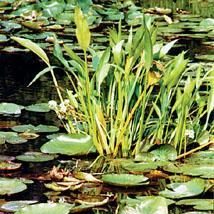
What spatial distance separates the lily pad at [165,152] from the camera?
2061 mm

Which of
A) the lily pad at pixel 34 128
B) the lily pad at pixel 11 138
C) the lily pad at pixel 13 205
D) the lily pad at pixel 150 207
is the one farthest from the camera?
the lily pad at pixel 34 128

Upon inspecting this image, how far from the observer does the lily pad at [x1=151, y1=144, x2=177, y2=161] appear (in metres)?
2.06

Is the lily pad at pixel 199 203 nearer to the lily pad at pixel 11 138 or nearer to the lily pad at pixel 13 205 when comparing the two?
the lily pad at pixel 13 205

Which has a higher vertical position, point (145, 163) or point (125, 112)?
point (125, 112)

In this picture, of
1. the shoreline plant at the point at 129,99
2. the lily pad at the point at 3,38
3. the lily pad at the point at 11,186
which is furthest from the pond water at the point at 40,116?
the lily pad at the point at 3,38

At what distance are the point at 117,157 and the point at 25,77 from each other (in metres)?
1.30

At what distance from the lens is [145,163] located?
6.59ft

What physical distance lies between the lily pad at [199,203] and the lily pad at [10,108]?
103cm

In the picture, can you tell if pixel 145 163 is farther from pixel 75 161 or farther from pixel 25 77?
pixel 25 77

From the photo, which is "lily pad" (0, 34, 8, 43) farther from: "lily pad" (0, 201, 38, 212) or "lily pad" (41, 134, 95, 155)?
"lily pad" (0, 201, 38, 212)

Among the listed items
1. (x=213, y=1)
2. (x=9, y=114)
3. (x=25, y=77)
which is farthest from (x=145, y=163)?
(x=213, y=1)

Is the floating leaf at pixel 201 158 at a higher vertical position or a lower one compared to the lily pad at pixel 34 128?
lower

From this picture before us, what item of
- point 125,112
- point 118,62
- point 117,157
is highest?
point 118,62

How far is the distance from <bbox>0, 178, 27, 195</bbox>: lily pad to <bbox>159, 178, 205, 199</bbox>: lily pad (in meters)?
0.40
